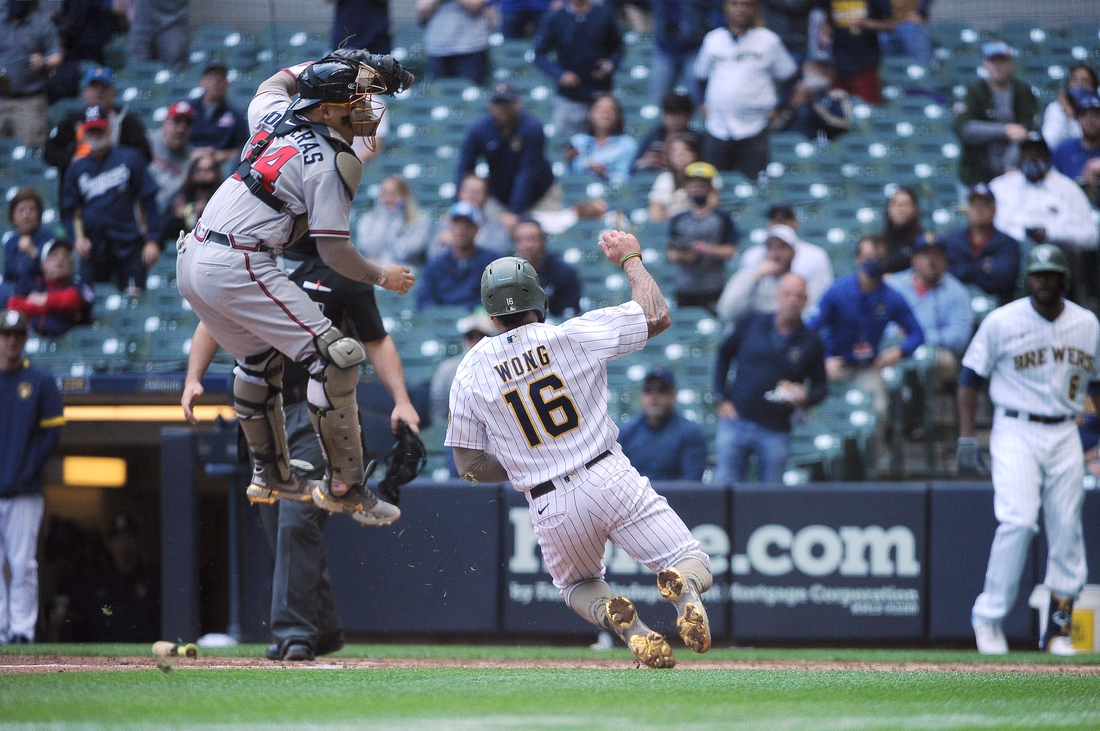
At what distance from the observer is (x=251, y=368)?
516 centimetres

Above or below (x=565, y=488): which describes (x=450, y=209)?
above

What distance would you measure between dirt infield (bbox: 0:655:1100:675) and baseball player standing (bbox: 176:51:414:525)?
895mm

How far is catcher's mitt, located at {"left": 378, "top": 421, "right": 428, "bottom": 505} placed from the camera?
5.66 meters

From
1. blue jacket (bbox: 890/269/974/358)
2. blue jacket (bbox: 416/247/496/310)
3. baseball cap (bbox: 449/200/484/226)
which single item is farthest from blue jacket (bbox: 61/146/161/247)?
blue jacket (bbox: 890/269/974/358)

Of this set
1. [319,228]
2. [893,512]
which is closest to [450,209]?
[893,512]

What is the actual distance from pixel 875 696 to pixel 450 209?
308 inches

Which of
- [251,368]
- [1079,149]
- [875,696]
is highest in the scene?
[1079,149]

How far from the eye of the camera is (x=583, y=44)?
11508 mm

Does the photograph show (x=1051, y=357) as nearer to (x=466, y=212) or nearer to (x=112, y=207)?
(x=466, y=212)

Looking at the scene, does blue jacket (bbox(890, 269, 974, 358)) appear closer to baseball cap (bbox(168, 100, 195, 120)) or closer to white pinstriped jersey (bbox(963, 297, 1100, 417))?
white pinstriped jersey (bbox(963, 297, 1100, 417))

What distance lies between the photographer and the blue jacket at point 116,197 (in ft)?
35.7

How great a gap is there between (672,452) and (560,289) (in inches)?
71.0

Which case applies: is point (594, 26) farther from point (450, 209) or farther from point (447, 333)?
point (447, 333)

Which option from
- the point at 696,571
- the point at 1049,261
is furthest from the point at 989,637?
the point at 696,571
